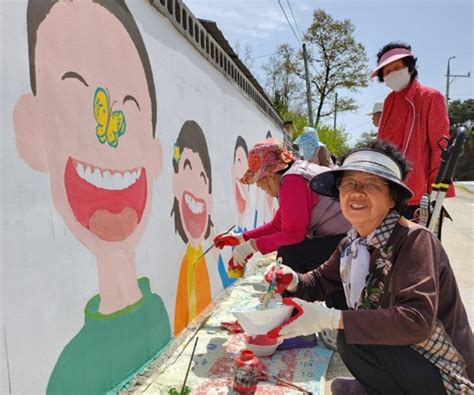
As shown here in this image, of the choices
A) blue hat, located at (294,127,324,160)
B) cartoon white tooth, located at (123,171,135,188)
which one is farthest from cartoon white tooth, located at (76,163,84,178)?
blue hat, located at (294,127,324,160)

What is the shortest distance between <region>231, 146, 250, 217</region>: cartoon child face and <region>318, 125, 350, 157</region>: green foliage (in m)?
14.4

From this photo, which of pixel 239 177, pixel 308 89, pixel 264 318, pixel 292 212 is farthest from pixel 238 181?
pixel 308 89

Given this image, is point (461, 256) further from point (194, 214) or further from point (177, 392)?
point (177, 392)

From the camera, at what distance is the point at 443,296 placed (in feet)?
5.14

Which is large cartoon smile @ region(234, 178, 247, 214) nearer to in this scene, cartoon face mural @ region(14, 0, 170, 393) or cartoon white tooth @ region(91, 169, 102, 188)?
cartoon face mural @ region(14, 0, 170, 393)

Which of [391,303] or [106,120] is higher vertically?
[106,120]

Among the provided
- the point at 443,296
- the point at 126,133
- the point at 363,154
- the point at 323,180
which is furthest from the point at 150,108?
the point at 443,296

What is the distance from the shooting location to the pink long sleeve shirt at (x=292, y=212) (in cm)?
269

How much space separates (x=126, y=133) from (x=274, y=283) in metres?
1.11

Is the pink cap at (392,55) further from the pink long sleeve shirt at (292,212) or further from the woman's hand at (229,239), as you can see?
the woman's hand at (229,239)

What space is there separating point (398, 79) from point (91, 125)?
6.93 ft

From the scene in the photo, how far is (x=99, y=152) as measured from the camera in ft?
6.73

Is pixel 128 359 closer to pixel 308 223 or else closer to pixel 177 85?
pixel 308 223

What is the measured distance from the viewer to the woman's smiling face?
1.69 meters
